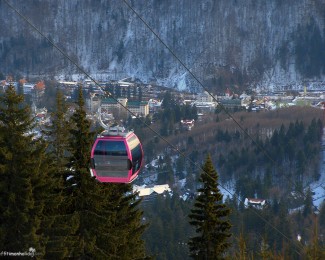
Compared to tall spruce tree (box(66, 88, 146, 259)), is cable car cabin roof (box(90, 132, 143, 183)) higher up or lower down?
higher up

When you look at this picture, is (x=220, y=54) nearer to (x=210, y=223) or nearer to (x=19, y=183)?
(x=210, y=223)

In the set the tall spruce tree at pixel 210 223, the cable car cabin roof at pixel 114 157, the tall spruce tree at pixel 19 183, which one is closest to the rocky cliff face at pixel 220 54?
the tall spruce tree at pixel 210 223

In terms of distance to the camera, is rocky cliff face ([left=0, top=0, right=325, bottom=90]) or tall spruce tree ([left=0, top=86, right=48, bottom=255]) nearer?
tall spruce tree ([left=0, top=86, right=48, bottom=255])

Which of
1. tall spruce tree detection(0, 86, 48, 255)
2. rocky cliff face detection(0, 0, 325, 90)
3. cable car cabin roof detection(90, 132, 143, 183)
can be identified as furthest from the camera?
rocky cliff face detection(0, 0, 325, 90)

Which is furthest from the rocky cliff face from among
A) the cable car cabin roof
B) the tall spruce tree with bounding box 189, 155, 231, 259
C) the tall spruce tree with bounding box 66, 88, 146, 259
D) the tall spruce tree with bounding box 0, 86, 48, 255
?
the cable car cabin roof

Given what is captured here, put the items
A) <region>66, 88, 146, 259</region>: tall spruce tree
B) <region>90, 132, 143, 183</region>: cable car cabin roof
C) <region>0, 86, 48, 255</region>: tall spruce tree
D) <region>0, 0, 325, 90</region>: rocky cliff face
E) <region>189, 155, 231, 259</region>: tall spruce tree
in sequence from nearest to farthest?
<region>90, 132, 143, 183</region>: cable car cabin roof
<region>0, 86, 48, 255</region>: tall spruce tree
<region>66, 88, 146, 259</region>: tall spruce tree
<region>189, 155, 231, 259</region>: tall spruce tree
<region>0, 0, 325, 90</region>: rocky cliff face

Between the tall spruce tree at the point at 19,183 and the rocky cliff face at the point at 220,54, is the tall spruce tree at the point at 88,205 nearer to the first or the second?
the tall spruce tree at the point at 19,183

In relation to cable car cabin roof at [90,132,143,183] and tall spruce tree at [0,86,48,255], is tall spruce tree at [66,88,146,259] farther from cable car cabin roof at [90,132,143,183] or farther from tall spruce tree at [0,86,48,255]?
cable car cabin roof at [90,132,143,183]

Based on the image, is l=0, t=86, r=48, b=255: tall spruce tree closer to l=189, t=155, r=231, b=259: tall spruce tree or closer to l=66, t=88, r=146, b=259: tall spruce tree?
l=66, t=88, r=146, b=259: tall spruce tree
